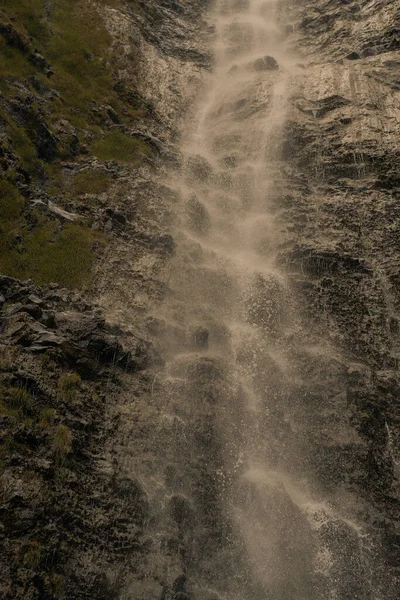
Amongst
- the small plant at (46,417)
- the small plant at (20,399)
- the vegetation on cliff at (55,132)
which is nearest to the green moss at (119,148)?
the vegetation on cliff at (55,132)

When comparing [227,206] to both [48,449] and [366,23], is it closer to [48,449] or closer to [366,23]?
[48,449]

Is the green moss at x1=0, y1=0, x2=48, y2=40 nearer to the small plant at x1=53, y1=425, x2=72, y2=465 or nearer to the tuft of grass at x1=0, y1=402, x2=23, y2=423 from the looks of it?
the tuft of grass at x1=0, y1=402, x2=23, y2=423

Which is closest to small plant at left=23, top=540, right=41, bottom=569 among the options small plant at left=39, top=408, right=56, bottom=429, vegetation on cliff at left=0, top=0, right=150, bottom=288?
small plant at left=39, top=408, right=56, bottom=429

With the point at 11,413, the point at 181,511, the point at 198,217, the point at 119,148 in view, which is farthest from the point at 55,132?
the point at 181,511

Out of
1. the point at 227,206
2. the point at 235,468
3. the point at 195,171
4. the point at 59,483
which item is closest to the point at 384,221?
the point at 227,206

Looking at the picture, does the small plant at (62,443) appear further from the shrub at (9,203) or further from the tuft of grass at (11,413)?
the shrub at (9,203)
